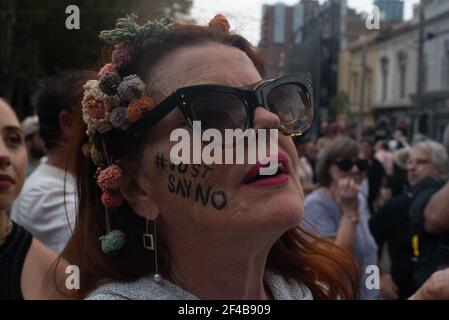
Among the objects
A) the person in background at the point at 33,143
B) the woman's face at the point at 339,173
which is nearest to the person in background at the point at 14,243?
the woman's face at the point at 339,173

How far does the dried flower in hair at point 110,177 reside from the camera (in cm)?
104

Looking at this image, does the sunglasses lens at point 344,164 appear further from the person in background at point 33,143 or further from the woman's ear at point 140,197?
the person in background at point 33,143

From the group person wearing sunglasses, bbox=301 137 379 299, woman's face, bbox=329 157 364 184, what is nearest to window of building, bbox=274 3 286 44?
person wearing sunglasses, bbox=301 137 379 299

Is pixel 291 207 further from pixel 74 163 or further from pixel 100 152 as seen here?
pixel 74 163

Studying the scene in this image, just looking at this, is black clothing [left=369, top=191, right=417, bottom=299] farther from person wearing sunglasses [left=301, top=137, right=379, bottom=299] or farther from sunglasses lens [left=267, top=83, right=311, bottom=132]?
sunglasses lens [left=267, top=83, right=311, bottom=132]

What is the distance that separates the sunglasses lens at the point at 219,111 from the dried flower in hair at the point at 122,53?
0.18 m

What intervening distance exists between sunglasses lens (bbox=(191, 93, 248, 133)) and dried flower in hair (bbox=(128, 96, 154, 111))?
88mm

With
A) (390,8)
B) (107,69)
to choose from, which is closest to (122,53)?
(107,69)

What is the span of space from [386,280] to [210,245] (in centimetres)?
245

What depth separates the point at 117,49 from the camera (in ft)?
3.42

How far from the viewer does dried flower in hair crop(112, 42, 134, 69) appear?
40.8 inches

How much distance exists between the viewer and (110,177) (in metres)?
1.04


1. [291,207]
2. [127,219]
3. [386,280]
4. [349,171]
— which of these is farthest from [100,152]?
[386,280]

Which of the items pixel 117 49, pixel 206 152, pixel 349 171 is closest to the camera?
pixel 206 152
